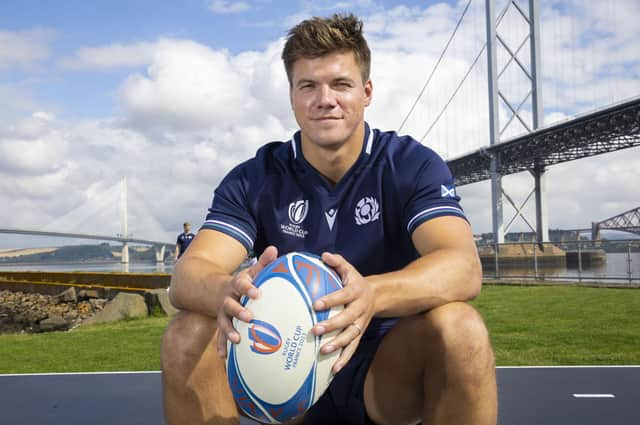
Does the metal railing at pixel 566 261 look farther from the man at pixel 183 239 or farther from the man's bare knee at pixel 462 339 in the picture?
the man's bare knee at pixel 462 339

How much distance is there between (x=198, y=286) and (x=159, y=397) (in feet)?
4.77

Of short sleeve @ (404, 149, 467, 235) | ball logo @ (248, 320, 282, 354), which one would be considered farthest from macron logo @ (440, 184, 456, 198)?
ball logo @ (248, 320, 282, 354)

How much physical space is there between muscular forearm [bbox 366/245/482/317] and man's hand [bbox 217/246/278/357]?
0.26m

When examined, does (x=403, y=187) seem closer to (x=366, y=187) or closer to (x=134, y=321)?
(x=366, y=187)

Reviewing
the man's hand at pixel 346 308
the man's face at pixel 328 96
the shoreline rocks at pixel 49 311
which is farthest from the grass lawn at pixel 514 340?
the shoreline rocks at pixel 49 311

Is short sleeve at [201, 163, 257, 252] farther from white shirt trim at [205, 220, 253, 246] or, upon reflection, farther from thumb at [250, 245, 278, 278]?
thumb at [250, 245, 278, 278]

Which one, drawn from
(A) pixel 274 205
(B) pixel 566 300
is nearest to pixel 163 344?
(A) pixel 274 205

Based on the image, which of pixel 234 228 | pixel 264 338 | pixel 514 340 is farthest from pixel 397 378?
pixel 514 340

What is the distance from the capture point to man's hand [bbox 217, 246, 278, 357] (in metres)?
1.19

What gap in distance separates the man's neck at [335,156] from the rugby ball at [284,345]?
544 millimetres

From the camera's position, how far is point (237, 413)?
4.80 ft

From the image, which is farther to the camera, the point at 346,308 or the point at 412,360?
the point at 412,360

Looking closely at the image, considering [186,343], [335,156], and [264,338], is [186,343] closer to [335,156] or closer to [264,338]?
[264,338]

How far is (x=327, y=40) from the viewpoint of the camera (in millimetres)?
1599
